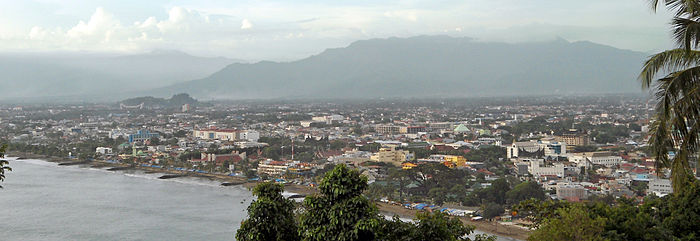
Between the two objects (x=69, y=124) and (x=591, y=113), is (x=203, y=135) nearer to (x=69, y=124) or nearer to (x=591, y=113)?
(x=69, y=124)

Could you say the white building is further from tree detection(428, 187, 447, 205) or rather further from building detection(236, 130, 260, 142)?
building detection(236, 130, 260, 142)

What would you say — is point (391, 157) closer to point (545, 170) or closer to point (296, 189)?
point (545, 170)

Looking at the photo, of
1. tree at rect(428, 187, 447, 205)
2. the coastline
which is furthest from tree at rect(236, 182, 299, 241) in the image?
tree at rect(428, 187, 447, 205)

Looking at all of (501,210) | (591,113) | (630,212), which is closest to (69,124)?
(591,113)

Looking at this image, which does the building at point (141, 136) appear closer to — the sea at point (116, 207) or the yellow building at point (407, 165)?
the sea at point (116, 207)

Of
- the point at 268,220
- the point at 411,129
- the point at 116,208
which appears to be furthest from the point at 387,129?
the point at 268,220

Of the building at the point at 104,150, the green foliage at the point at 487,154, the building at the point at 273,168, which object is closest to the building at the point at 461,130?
the green foliage at the point at 487,154
